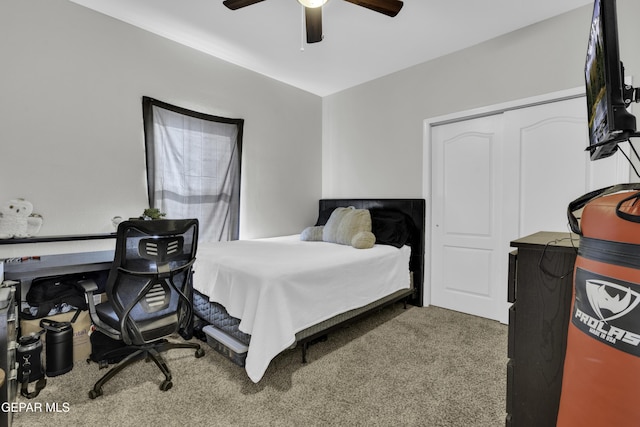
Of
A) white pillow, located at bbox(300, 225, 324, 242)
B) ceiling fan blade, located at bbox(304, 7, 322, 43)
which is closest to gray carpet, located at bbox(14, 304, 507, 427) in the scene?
white pillow, located at bbox(300, 225, 324, 242)

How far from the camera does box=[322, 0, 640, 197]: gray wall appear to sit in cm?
247

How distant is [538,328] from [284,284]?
1280 millimetres

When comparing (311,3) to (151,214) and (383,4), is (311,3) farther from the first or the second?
(151,214)

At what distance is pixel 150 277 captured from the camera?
69.6 inches

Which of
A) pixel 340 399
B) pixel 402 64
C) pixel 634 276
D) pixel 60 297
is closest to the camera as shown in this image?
pixel 634 276

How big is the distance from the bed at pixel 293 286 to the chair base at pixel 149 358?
0.89 feet

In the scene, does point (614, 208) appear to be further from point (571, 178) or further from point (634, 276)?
point (571, 178)

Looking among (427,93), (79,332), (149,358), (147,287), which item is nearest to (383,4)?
(427,93)

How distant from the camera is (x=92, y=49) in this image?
2.57 m

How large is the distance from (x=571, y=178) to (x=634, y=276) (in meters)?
2.38

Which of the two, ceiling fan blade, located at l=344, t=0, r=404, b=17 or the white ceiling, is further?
the white ceiling

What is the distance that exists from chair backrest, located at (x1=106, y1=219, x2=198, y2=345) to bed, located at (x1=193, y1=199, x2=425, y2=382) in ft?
1.03

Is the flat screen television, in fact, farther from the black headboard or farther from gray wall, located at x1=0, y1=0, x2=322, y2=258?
gray wall, located at x1=0, y1=0, x2=322, y2=258

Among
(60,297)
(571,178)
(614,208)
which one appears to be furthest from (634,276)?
(60,297)
